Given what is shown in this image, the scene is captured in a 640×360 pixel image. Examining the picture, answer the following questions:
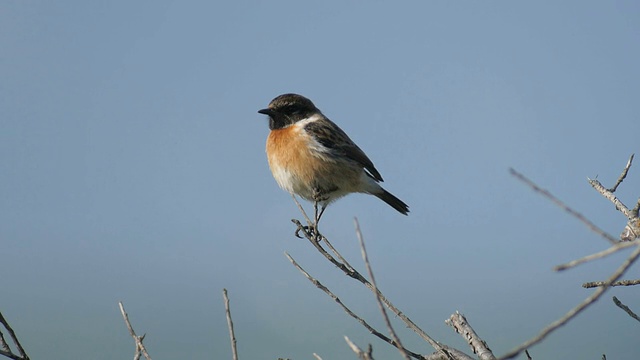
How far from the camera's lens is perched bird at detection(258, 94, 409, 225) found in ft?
23.7

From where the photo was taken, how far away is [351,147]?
771 centimetres

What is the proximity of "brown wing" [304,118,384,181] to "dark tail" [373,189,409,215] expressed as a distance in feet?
1.73

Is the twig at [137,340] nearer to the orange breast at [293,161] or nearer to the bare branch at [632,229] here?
the bare branch at [632,229]

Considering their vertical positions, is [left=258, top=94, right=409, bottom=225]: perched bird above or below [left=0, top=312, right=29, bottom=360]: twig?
above

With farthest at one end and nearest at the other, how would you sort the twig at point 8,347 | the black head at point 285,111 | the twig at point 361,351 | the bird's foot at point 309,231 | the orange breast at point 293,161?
1. the black head at point 285,111
2. the orange breast at point 293,161
3. the bird's foot at point 309,231
4. the twig at point 8,347
5. the twig at point 361,351

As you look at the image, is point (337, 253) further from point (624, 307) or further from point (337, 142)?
point (337, 142)

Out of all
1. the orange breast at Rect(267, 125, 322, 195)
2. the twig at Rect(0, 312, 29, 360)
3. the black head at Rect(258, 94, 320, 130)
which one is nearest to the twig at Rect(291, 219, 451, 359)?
the twig at Rect(0, 312, 29, 360)

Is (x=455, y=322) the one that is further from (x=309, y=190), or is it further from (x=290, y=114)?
(x=290, y=114)

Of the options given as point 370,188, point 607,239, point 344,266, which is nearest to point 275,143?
point 370,188

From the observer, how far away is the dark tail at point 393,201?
27.7ft

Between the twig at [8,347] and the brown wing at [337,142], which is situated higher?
the brown wing at [337,142]

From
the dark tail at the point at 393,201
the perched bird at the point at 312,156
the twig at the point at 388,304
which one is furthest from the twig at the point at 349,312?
the dark tail at the point at 393,201

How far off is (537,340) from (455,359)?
1826 mm

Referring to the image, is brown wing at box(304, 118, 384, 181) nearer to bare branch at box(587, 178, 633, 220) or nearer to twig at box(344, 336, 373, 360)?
bare branch at box(587, 178, 633, 220)
